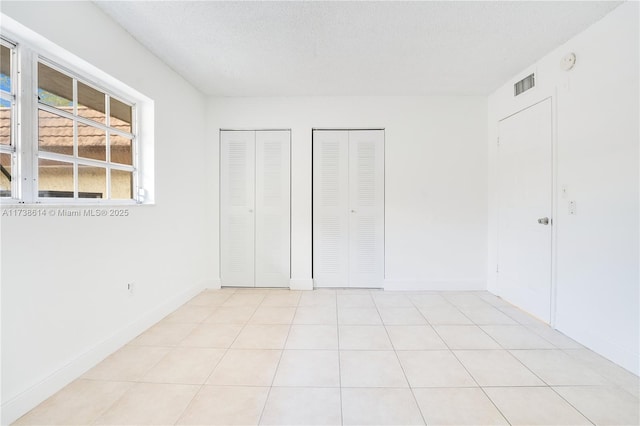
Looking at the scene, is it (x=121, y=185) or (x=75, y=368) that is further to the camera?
(x=121, y=185)

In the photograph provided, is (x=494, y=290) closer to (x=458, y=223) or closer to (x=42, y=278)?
(x=458, y=223)

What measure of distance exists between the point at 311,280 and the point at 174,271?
165 centimetres

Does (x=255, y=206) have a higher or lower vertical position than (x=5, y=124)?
lower

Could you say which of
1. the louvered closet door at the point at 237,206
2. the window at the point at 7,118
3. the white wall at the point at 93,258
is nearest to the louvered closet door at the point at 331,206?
the louvered closet door at the point at 237,206

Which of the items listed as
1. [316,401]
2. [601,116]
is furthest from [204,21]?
[601,116]

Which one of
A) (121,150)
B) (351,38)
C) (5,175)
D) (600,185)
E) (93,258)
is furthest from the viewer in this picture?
(121,150)

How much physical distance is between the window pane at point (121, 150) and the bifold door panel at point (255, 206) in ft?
4.13

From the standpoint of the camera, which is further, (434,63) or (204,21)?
(434,63)

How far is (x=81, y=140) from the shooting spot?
2.03 metres

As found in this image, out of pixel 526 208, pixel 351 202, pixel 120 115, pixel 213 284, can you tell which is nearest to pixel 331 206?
pixel 351 202

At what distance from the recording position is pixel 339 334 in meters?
2.44

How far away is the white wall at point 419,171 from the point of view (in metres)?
3.63

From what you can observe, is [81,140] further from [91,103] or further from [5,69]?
[5,69]

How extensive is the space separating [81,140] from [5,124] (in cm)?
47
